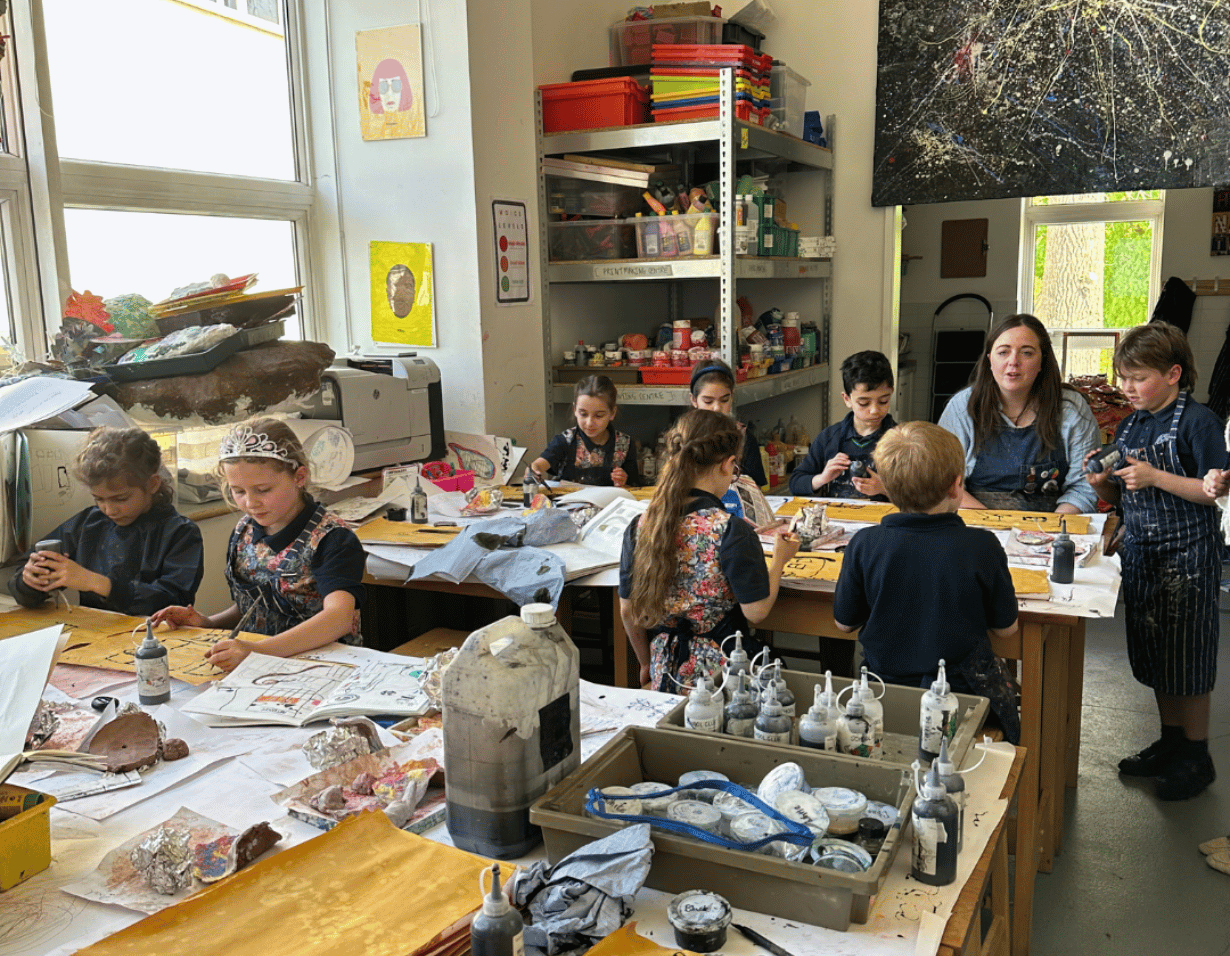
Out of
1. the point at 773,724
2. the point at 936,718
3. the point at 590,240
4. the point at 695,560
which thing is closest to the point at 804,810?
the point at 773,724

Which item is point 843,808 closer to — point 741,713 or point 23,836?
point 741,713

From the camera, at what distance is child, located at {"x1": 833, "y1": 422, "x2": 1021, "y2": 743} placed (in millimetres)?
2207

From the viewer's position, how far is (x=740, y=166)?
5449 mm

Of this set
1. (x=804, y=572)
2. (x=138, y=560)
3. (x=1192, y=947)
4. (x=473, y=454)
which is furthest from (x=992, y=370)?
(x=138, y=560)

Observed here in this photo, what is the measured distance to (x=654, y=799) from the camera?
140cm

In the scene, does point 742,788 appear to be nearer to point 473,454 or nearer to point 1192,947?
point 1192,947

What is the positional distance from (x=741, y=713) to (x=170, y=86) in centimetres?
326

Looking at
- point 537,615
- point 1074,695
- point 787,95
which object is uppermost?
point 787,95

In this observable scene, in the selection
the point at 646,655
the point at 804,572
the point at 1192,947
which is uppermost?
the point at 804,572

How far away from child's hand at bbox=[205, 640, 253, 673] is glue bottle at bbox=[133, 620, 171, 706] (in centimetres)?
13

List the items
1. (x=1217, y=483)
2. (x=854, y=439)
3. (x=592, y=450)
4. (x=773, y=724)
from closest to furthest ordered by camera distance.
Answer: (x=773, y=724) < (x=1217, y=483) < (x=854, y=439) < (x=592, y=450)

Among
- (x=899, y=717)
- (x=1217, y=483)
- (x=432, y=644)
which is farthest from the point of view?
(x=432, y=644)

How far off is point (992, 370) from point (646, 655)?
5.24ft

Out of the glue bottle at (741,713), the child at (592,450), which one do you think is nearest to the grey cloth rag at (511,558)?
the child at (592,450)
